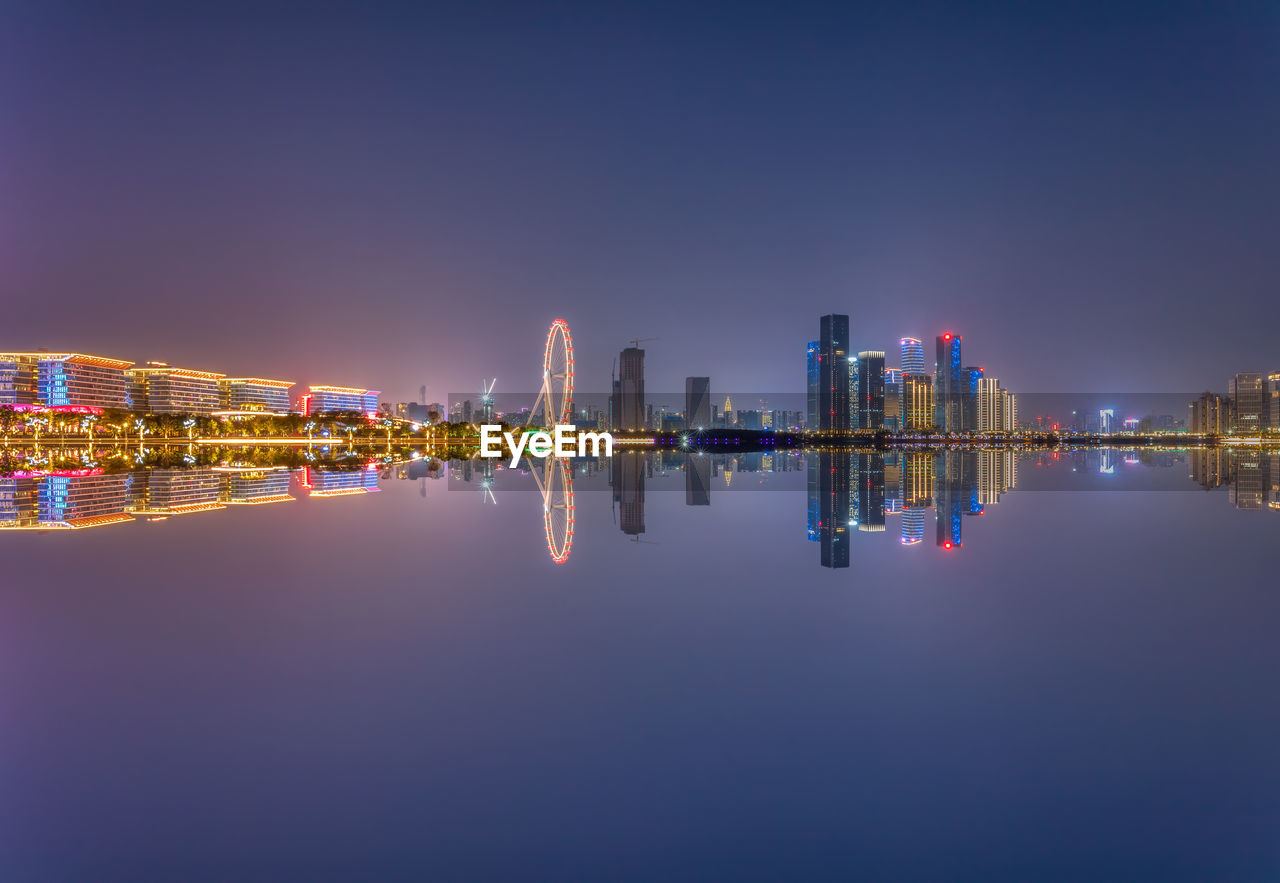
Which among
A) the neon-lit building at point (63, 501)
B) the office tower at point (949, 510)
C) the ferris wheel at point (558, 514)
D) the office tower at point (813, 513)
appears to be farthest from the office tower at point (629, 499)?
the neon-lit building at point (63, 501)

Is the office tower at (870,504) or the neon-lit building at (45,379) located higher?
the neon-lit building at (45,379)

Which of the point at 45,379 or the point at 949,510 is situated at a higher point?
the point at 45,379

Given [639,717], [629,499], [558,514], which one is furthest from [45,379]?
[639,717]

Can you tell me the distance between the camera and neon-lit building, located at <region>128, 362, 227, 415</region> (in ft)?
544

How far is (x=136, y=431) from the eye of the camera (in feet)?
387

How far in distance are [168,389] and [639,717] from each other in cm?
20110

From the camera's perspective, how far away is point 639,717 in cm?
533

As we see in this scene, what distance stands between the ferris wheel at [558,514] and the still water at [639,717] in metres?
1.48

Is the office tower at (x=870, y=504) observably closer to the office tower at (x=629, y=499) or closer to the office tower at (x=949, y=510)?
the office tower at (x=949, y=510)

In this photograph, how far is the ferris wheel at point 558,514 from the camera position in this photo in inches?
538

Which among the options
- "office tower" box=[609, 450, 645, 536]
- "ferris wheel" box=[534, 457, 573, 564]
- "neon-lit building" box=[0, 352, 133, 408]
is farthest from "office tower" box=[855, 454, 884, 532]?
"neon-lit building" box=[0, 352, 133, 408]

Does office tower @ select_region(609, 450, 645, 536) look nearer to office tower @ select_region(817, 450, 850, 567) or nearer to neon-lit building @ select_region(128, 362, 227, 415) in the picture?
office tower @ select_region(817, 450, 850, 567)

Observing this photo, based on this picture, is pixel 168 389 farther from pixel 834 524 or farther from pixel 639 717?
pixel 639 717

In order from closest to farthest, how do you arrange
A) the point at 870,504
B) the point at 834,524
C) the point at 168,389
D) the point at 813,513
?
the point at 834,524 < the point at 813,513 < the point at 870,504 < the point at 168,389
